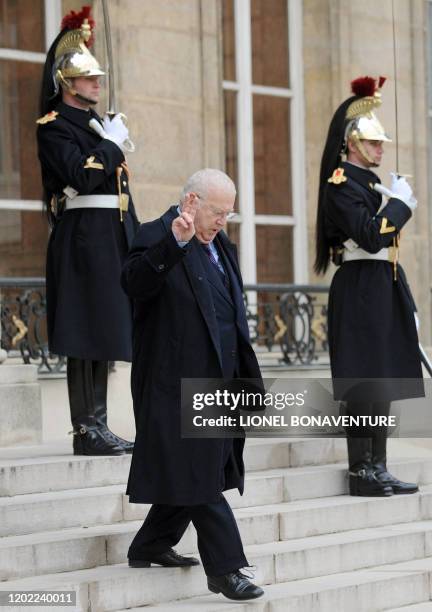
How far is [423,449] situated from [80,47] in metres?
3.76

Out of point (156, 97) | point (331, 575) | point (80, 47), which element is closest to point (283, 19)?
point (156, 97)

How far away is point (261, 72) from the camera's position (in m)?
11.7

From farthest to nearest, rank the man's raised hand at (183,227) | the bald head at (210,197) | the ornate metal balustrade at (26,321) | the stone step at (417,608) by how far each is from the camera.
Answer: the ornate metal balustrade at (26,321) → the stone step at (417,608) → the bald head at (210,197) → the man's raised hand at (183,227)

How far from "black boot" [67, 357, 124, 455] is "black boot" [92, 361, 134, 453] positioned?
3cm

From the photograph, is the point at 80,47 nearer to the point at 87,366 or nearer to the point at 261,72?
the point at 87,366

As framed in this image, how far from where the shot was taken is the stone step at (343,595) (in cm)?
607

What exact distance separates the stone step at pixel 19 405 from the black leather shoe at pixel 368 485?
5.47 feet

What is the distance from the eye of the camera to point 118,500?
696 cm

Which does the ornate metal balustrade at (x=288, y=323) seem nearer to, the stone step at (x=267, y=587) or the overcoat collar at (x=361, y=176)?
the overcoat collar at (x=361, y=176)

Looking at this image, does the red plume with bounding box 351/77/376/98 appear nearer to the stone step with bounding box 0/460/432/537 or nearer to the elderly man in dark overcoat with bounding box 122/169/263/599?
the stone step with bounding box 0/460/432/537

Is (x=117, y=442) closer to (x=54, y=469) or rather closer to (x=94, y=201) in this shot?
(x=54, y=469)

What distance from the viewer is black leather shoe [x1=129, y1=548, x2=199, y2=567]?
20.4 ft

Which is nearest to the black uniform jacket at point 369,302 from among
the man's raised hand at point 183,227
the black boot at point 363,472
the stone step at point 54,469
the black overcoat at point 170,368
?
the black boot at point 363,472

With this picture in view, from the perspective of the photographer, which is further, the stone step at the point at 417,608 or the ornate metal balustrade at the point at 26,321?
the ornate metal balustrade at the point at 26,321
